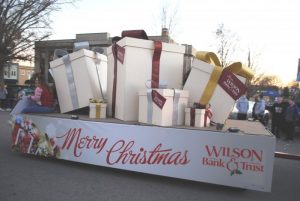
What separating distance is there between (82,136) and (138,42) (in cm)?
184

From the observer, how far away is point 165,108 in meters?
5.43

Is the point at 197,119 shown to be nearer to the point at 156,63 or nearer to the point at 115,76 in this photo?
the point at 156,63

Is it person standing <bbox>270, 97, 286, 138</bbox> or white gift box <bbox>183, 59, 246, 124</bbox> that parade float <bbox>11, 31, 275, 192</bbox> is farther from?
person standing <bbox>270, 97, 286, 138</bbox>

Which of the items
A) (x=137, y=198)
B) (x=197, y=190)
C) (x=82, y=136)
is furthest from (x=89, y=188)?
(x=197, y=190)

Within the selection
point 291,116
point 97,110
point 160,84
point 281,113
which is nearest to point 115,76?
point 97,110

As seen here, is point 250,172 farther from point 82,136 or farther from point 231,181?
point 82,136

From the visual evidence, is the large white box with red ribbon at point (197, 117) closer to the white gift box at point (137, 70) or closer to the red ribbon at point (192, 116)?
the red ribbon at point (192, 116)

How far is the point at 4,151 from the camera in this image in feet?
24.2

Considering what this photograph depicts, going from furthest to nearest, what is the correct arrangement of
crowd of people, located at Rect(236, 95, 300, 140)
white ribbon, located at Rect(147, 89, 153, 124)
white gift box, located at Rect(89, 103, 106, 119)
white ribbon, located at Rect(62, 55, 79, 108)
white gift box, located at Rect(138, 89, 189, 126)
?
crowd of people, located at Rect(236, 95, 300, 140)
white ribbon, located at Rect(62, 55, 79, 108)
white gift box, located at Rect(89, 103, 106, 119)
white ribbon, located at Rect(147, 89, 153, 124)
white gift box, located at Rect(138, 89, 189, 126)

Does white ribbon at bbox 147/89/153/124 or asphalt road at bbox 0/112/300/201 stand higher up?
white ribbon at bbox 147/89/153/124

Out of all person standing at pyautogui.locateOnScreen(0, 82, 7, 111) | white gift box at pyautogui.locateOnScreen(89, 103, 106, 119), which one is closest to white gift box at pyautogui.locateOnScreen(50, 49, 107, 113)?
white gift box at pyautogui.locateOnScreen(89, 103, 106, 119)

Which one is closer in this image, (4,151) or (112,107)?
(112,107)

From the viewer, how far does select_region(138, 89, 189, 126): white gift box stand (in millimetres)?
5426

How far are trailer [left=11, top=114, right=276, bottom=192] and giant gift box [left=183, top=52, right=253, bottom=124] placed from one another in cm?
42
